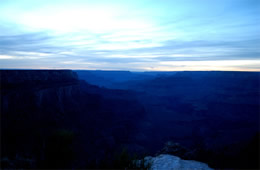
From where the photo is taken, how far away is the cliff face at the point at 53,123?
10.4 m

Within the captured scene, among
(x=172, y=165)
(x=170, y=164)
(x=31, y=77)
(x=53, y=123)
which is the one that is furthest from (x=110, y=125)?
(x=172, y=165)

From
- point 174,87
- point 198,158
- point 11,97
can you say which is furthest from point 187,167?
point 174,87

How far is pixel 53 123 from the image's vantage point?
64.5ft

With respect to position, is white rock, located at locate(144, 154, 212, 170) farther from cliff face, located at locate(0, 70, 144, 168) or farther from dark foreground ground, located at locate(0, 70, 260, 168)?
cliff face, located at locate(0, 70, 144, 168)

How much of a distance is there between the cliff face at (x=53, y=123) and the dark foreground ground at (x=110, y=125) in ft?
0.18

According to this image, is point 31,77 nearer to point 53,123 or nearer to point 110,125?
point 53,123

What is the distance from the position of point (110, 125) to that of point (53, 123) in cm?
1224

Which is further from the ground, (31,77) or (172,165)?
(31,77)

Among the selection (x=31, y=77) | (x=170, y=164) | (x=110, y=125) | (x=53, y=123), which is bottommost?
(x=110, y=125)

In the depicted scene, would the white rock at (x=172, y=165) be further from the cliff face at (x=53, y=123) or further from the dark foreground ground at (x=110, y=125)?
the cliff face at (x=53, y=123)

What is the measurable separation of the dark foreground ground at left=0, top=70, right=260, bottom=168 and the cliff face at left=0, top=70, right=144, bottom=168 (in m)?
0.05

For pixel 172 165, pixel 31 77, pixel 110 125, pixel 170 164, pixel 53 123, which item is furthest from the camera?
pixel 110 125

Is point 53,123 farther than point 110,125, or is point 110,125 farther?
point 110,125

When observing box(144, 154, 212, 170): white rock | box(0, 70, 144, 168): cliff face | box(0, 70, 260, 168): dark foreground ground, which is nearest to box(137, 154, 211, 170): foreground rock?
box(144, 154, 212, 170): white rock
